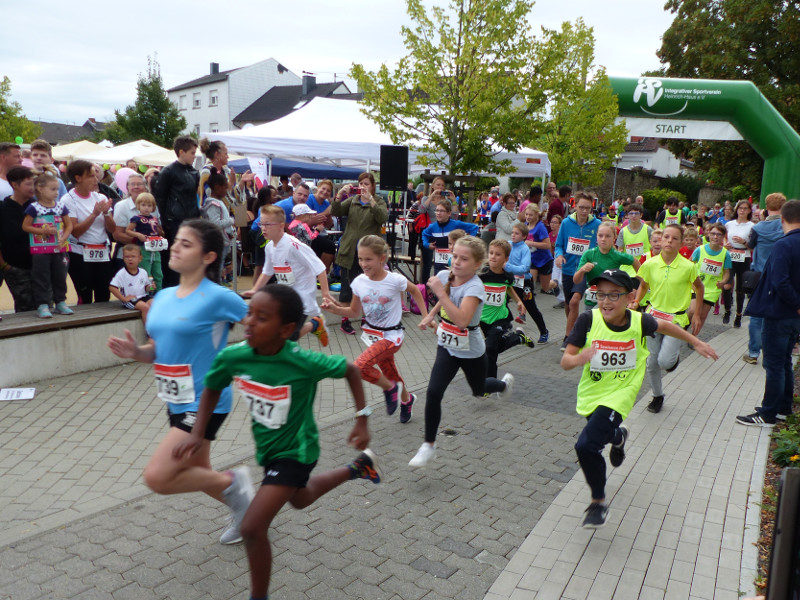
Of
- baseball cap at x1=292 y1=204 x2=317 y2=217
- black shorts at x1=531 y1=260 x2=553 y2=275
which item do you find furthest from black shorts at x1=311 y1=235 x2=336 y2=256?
black shorts at x1=531 y1=260 x2=553 y2=275

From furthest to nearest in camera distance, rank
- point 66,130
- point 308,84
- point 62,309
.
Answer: point 66,130, point 308,84, point 62,309

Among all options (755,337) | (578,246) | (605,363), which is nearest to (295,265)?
(605,363)

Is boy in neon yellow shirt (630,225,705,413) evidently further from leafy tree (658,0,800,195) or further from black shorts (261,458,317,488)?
leafy tree (658,0,800,195)

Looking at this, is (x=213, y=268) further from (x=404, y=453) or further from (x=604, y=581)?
(x=604, y=581)

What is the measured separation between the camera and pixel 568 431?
5.85 meters

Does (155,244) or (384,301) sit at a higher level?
(155,244)

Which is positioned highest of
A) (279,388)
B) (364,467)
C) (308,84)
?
(308,84)

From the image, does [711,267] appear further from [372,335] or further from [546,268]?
[372,335]

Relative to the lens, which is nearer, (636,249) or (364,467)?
(364,467)

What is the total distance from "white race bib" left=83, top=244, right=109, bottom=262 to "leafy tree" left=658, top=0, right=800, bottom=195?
29.7m

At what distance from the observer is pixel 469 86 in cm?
1322

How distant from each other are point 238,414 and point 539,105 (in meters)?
11.1

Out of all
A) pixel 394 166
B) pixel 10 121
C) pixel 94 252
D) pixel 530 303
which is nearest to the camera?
pixel 94 252

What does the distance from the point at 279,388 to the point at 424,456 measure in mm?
2140
